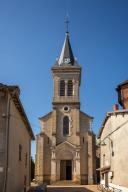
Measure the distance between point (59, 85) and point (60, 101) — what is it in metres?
2.93

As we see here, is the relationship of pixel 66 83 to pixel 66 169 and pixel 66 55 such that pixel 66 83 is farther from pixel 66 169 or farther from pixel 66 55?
pixel 66 169

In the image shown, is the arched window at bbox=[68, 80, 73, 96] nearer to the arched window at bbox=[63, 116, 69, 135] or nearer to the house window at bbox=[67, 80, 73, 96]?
the house window at bbox=[67, 80, 73, 96]

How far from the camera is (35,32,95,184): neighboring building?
52812mm

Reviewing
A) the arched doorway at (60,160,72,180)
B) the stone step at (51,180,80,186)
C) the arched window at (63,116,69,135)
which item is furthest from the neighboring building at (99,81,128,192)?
the arched window at (63,116,69,135)

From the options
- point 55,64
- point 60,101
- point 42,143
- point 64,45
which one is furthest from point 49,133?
point 64,45

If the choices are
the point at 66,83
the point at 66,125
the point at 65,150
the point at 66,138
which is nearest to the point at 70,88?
the point at 66,83

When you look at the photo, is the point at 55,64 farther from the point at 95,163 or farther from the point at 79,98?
the point at 95,163

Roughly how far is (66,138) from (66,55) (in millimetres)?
15535

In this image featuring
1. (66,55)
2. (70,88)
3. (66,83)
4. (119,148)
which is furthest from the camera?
(66,55)

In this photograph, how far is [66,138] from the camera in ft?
179

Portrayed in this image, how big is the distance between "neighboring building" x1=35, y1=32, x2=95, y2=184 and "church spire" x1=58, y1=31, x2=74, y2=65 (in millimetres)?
1615

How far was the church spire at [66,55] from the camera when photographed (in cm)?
5959

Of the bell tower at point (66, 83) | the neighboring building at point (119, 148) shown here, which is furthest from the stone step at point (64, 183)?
the neighboring building at point (119, 148)

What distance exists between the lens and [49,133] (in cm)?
5512
